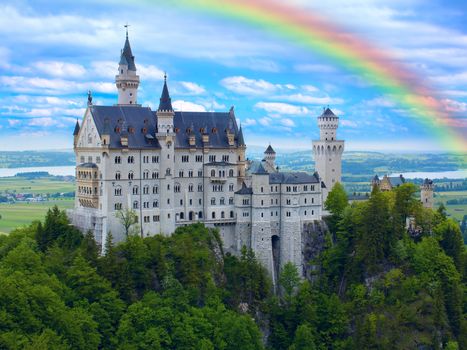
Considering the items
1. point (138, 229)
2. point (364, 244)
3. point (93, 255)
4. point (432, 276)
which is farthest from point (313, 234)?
point (93, 255)

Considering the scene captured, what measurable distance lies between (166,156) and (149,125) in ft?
16.7

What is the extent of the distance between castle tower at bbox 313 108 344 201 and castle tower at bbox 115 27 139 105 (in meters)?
32.0

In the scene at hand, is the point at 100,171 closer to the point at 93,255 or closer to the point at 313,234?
the point at 93,255

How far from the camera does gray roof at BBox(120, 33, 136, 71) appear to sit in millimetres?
122006

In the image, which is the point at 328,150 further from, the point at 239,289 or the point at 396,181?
the point at 239,289

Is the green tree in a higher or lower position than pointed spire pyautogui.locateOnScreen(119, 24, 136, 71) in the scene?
lower

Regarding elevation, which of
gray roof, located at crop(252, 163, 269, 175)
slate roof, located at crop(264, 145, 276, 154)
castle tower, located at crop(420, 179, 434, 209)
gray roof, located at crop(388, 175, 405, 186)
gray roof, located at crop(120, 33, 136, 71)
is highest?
gray roof, located at crop(120, 33, 136, 71)

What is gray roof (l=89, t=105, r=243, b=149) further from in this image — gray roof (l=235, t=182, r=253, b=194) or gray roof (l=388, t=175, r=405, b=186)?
gray roof (l=388, t=175, r=405, b=186)

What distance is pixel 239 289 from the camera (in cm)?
11306

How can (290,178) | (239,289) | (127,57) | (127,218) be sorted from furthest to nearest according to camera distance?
1. (127,57)
2. (290,178)
3. (239,289)
4. (127,218)

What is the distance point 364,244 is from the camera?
393ft

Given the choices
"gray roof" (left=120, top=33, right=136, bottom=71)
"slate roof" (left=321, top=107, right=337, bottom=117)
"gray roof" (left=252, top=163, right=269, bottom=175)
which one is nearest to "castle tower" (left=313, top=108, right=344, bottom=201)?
"slate roof" (left=321, top=107, right=337, bottom=117)

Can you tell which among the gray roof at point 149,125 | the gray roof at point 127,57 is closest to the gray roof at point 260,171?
the gray roof at point 149,125

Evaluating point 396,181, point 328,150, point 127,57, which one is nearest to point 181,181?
point 127,57
